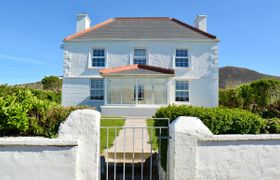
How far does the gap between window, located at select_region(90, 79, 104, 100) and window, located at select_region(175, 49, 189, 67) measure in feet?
23.7

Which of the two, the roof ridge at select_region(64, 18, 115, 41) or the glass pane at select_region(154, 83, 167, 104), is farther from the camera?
the roof ridge at select_region(64, 18, 115, 41)

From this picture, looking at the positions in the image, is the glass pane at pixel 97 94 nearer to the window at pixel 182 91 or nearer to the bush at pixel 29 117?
the window at pixel 182 91

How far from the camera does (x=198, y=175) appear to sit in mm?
4914

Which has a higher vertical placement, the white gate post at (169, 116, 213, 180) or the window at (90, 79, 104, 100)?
the window at (90, 79, 104, 100)

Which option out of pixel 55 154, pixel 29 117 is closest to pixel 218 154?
pixel 55 154

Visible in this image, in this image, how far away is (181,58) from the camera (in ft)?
77.8

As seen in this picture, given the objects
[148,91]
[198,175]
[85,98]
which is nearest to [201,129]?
[198,175]

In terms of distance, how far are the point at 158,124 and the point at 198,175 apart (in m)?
1.65

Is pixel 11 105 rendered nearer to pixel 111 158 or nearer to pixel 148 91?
pixel 111 158

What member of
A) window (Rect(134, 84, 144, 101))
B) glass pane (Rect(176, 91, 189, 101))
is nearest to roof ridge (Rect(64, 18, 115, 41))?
window (Rect(134, 84, 144, 101))

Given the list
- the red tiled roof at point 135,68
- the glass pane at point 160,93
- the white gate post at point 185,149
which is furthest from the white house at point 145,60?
the white gate post at point 185,149

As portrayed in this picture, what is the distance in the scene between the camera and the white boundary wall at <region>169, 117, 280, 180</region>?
486 centimetres

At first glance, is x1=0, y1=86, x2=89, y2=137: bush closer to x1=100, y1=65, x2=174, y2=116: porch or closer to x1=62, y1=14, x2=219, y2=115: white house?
x1=100, y1=65, x2=174, y2=116: porch

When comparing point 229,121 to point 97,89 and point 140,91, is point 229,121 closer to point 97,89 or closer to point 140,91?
point 140,91
